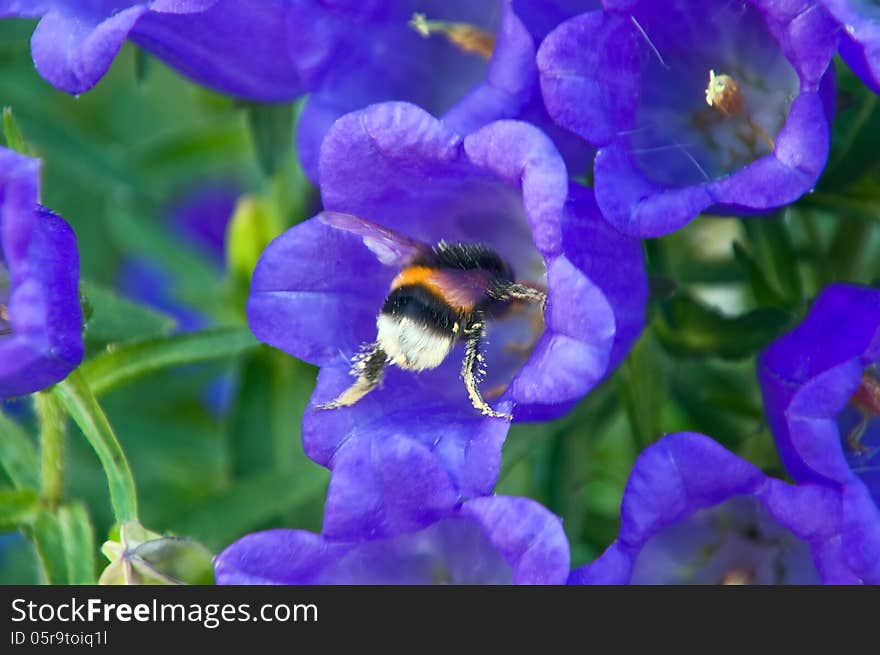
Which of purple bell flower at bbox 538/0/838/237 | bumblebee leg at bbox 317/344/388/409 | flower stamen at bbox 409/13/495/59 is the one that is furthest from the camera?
flower stamen at bbox 409/13/495/59

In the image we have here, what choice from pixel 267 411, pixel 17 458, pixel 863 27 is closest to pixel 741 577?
pixel 863 27

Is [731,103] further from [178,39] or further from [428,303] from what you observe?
[178,39]

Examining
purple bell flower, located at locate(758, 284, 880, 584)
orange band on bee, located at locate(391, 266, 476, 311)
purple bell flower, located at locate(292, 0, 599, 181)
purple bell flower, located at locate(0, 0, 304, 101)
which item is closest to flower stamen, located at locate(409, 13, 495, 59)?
purple bell flower, located at locate(292, 0, 599, 181)

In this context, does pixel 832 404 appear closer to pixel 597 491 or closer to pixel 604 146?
pixel 604 146

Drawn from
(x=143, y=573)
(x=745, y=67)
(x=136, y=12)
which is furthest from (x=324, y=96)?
(x=143, y=573)

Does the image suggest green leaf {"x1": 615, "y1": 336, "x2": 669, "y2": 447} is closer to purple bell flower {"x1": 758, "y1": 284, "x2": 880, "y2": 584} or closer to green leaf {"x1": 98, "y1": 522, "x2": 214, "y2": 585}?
purple bell flower {"x1": 758, "y1": 284, "x2": 880, "y2": 584}

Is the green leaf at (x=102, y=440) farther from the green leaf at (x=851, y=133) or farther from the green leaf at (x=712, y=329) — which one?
the green leaf at (x=851, y=133)
